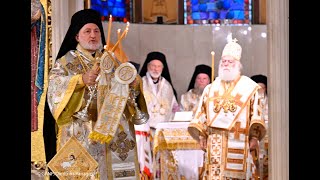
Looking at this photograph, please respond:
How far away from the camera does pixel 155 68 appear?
12.9 meters

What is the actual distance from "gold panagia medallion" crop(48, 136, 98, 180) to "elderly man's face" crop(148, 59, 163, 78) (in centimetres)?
577

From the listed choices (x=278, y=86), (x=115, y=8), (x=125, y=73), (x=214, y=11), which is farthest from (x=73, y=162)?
(x=214, y=11)

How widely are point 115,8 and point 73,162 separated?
23.2 feet

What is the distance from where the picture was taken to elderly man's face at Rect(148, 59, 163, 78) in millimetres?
12820

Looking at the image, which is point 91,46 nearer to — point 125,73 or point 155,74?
point 125,73

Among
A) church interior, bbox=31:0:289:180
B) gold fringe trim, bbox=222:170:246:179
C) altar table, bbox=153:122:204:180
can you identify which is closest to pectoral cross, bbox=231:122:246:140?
gold fringe trim, bbox=222:170:246:179

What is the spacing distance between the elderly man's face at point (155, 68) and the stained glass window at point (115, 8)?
1.10m

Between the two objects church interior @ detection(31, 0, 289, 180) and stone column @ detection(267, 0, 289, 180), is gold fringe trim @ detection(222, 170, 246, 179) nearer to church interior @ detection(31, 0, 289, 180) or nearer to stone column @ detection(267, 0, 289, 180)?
stone column @ detection(267, 0, 289, 180)

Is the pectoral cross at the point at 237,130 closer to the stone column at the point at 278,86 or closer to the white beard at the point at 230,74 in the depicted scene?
the white beard at the point at 230,74

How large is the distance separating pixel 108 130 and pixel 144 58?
7.08 m

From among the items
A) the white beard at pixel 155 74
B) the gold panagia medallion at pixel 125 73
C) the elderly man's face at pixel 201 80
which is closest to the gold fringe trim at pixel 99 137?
the gold panagia medallion at pixel 125 73

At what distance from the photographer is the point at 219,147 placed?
32.3 feet

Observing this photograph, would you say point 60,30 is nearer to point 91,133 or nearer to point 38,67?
point 38,67
